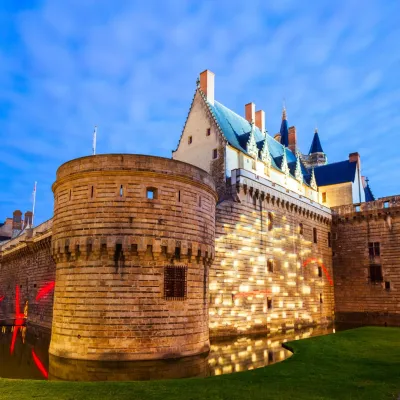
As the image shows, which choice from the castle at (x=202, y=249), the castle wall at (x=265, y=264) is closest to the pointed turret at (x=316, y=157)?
the castle at (x=202, y=249)

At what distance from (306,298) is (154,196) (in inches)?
1001

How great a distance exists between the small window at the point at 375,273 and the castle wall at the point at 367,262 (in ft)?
0.34

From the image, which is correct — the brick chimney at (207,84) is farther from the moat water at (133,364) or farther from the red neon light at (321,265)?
the moat water at (133,364)

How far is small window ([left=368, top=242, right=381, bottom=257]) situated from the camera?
43469 millimetres

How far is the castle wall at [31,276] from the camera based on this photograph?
3559cm

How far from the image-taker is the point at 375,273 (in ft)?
142

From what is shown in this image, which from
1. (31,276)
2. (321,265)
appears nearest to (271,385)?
(321,265)

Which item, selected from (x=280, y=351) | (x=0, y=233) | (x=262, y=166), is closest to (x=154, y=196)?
(x=280, y=351)

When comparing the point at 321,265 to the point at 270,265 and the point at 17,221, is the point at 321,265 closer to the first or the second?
the point at 270,265

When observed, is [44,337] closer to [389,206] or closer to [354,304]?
[354,304]

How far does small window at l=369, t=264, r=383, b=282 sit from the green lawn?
26.5 metres

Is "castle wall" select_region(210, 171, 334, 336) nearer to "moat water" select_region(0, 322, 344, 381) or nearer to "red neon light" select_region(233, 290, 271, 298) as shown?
"red neon light" select_region(233, 290, 271, 298)

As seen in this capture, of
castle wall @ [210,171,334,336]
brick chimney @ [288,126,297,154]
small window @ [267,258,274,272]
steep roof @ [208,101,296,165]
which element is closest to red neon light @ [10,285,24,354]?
castle wall @ [210,171,334,336]

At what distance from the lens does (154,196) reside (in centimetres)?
2109
